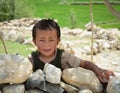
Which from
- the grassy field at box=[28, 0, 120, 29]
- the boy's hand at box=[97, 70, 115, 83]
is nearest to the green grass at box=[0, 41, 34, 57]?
the boy's hand at box=[97, 70, 115, 83]

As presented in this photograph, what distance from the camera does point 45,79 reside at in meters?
2.22

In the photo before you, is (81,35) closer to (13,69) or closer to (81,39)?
(81,39)

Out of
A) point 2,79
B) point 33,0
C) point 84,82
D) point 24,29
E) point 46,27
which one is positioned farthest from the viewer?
point 33,0

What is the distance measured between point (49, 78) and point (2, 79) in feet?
0.89

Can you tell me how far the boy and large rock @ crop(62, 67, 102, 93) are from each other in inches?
4.6

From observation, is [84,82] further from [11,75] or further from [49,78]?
[11,75]

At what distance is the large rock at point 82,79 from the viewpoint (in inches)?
89.7

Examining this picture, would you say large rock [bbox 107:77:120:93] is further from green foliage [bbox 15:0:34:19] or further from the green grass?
green foliage [bbox 15:0:34:19]

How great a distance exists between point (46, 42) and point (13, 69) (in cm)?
38

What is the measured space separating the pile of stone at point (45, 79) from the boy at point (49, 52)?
117mm

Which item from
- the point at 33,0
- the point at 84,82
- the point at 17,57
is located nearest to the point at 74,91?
the point at 84,82

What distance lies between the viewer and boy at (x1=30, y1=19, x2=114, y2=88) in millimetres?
2430

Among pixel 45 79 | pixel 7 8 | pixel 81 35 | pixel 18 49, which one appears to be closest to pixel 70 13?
pixel 7 8

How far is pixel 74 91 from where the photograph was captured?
2.30 meters
